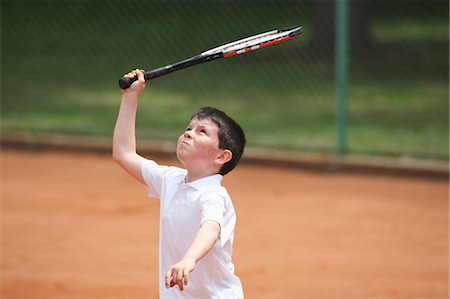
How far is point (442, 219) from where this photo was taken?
7520 mm

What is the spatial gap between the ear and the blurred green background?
19.7ft

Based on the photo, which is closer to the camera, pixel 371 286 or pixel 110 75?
pixel 371 286

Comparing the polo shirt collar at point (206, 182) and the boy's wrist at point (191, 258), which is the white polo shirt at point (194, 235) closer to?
the polo shirt collar at point (206, 182)

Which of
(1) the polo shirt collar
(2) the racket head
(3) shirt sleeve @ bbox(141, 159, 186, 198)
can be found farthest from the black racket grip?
(1) the polo shirt collar

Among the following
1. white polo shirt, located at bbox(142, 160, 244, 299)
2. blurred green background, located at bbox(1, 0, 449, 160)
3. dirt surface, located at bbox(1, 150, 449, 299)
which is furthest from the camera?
blurred green background, located at bbox(1, 0, 449, 160)

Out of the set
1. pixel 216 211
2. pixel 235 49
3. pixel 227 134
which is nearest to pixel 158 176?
pixel 227 134

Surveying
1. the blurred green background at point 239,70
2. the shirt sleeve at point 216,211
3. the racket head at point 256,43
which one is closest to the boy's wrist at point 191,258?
the shirt sleeve at point 216,211

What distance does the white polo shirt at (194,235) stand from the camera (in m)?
3.77

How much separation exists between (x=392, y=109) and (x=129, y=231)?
4.74m

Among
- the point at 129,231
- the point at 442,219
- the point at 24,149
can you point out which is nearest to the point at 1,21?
the point at 24,149

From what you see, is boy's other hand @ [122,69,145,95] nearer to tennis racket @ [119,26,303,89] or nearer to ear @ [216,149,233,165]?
tennis racket @ [119,26,303,89]

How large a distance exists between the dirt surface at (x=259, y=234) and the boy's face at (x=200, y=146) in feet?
7.07

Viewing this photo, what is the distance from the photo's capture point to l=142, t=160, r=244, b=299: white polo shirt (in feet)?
12.4

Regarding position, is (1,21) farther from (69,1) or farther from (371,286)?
(371,286)
